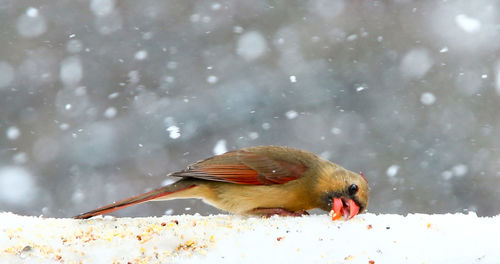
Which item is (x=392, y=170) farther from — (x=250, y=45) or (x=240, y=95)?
(x=250, y=45)

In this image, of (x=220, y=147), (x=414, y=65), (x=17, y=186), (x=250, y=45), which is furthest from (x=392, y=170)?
(x=17, y=186)

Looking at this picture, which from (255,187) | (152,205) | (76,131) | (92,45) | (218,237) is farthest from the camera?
(92,45)

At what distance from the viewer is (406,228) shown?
114 inches

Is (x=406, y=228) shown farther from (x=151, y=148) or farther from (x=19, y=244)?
(x=151, y=148)

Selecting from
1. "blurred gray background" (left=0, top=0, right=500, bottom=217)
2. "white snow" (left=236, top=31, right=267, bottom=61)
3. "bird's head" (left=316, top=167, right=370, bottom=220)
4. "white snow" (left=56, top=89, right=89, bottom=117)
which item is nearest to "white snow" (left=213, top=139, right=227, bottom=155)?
"blurred gray background" (left=0, top=0, right=500, bottom=217)

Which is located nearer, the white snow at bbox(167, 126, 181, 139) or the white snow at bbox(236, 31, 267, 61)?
the white snow at bbox(167, 126, 181, 139)

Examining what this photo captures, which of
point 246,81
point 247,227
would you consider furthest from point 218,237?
point 246,81

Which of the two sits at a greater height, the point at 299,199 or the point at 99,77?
the point at 99,77

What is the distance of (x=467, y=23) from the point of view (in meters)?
7.43

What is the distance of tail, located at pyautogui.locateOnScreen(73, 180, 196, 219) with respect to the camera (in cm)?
327

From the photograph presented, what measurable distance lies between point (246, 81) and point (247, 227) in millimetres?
4121

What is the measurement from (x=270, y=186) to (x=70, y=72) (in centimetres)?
396

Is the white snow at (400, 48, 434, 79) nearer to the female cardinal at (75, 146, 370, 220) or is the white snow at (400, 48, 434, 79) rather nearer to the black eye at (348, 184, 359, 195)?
the female cardinal at (75, 146, 370, 220)

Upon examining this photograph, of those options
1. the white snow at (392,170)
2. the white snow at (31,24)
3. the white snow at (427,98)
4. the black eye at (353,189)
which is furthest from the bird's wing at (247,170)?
the white snow at (31,24)
